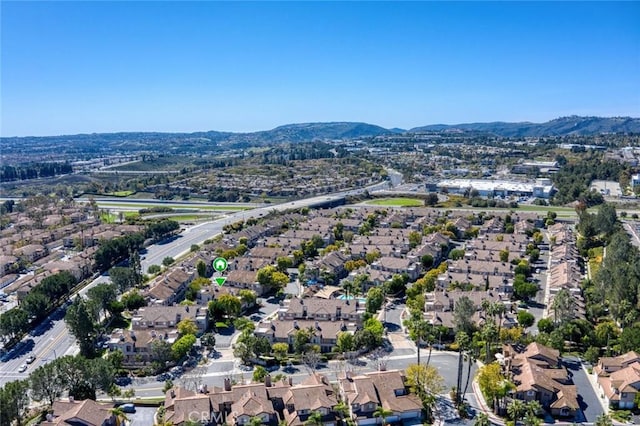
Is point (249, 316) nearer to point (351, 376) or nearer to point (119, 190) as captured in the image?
point (351, 376)

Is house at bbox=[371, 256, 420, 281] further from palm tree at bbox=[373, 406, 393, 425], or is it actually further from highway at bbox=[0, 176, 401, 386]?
highway at bbox=[0, 176, 401, 386]

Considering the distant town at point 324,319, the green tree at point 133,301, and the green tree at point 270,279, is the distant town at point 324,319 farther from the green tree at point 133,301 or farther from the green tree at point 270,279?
the green tree at point 133,301

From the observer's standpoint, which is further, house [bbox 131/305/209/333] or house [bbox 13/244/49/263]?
house [bbox 13/244/49/263]

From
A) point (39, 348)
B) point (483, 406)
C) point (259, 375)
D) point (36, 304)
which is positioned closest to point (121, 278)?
point (36, 304)

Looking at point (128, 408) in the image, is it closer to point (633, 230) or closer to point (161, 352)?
point (161, 352)

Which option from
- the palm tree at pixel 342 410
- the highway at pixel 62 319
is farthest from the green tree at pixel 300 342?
the highway at pixel 62 319

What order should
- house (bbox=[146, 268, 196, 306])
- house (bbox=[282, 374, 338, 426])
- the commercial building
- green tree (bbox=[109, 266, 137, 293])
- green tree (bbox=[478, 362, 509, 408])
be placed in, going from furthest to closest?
the commercial building < green tree (bbox=[109, 266, 137, 293]) < house (bbox=[146, 268, 196, 306]) < green tree (bbox=[478, 362, 509, 408]) < house (bbox=[282, 374, 338, 426])

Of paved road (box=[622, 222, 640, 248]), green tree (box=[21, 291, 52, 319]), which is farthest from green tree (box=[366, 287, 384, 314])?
paved road (box=[622, 222, 640, 248])
